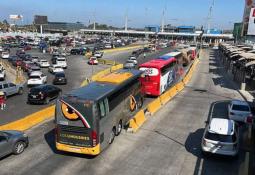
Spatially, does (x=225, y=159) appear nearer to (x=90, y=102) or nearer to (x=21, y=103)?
(x=90, y=102)

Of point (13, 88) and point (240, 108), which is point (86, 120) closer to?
point (240, 108)

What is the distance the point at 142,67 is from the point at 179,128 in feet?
32.8

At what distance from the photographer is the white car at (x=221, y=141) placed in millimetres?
17547

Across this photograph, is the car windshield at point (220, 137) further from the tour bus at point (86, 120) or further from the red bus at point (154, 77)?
the red bus at point (154, 77)

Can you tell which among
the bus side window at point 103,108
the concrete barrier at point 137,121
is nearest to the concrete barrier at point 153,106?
the concrete barrier at point 137,121

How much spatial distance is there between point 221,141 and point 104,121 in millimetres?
6190

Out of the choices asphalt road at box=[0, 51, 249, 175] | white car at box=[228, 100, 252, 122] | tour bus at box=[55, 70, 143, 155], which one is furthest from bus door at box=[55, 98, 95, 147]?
white car at box=[228, 100, 252, 122]

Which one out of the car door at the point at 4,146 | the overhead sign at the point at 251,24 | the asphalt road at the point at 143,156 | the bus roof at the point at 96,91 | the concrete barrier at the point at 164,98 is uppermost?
the overhead sign at the point at 251,24

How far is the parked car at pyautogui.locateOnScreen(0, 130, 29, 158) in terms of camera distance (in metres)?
17.1

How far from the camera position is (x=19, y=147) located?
1809 centimetres

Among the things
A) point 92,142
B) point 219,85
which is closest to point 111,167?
point 92,142

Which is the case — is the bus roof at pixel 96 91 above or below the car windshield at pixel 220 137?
above

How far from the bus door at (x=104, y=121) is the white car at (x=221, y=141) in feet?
17.0

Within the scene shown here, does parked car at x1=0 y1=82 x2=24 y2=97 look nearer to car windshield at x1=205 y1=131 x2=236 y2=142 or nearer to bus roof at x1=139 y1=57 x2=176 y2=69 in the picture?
bus roof at x1=139 y1=57 x2=176 y2=69
